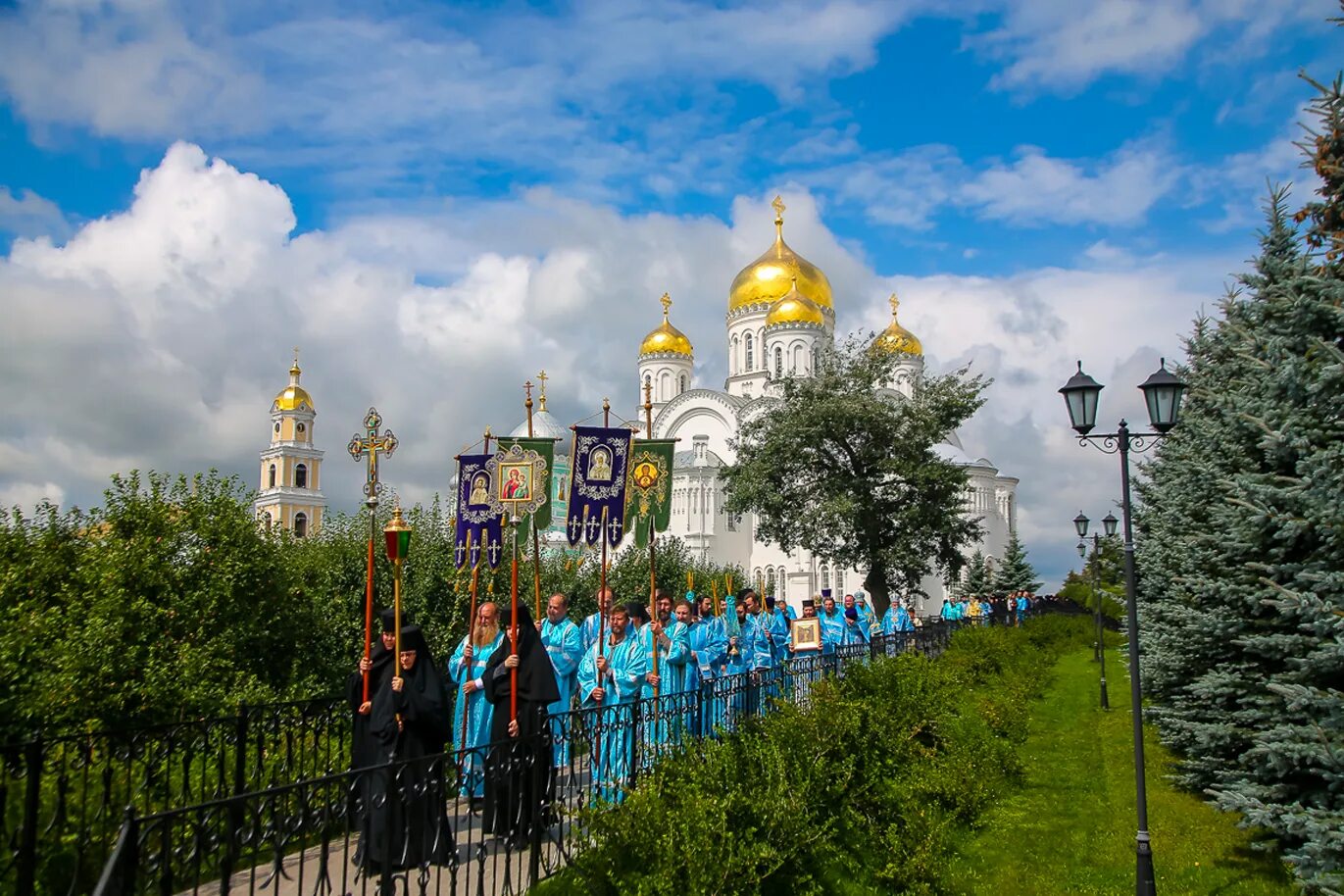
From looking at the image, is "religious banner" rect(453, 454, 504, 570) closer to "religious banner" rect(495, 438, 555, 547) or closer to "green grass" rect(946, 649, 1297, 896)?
"religious banner" rect(495, 438, 555, 547)

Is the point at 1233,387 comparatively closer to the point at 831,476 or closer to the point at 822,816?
the point at 822,816

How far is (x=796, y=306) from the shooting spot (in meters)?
58.2

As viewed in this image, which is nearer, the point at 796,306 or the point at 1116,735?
the point at 1116,735

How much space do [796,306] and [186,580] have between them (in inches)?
1978

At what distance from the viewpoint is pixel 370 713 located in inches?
291

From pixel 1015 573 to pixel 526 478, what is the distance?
4911 cm

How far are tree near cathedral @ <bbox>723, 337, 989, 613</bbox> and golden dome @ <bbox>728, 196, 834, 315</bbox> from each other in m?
32.0

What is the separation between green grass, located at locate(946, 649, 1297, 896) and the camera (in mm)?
7688

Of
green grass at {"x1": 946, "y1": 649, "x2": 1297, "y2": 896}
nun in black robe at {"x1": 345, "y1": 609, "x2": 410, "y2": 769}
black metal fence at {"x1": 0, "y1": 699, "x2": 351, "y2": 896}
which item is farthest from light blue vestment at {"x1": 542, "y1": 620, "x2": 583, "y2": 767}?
green grass at {"x1": 946, "y1": 649, "x2": 1297, "y2": 896}

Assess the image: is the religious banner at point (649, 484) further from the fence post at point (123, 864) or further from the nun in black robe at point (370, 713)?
the fence post at point (123, 864)

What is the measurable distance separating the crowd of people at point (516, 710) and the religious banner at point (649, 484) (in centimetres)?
129

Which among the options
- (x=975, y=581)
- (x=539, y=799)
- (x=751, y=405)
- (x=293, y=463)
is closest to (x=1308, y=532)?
(x=539, y=799)

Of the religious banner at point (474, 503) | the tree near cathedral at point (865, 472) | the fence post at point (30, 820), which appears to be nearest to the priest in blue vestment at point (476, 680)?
the religious banner at point (474, 503)

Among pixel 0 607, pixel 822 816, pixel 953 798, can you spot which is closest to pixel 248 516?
pixel 0 607
